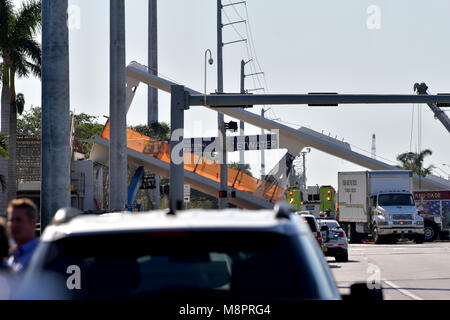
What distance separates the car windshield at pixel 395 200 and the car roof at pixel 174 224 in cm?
4167

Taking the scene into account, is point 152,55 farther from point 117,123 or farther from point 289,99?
point 289,99

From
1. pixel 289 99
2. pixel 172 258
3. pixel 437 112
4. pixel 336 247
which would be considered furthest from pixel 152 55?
pixel 172 258

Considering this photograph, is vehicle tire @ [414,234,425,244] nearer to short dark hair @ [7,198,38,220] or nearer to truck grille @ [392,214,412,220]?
truck grille @ [392,214,412,220]

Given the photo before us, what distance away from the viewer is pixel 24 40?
42.6 m

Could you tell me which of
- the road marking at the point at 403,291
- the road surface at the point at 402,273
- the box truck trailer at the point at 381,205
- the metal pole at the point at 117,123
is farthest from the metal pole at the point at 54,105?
the box truck trailer at the point at 381,205

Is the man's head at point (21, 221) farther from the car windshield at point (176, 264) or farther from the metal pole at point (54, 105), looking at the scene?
the metal pole at point (54, 105)

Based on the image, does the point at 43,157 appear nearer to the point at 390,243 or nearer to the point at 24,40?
the point at 24,40

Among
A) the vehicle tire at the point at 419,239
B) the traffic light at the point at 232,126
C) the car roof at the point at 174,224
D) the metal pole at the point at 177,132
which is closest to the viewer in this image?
Result: the car roof at the point at 174,224

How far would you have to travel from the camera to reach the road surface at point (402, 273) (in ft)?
60.0

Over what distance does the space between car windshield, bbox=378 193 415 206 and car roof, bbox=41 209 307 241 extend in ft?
137

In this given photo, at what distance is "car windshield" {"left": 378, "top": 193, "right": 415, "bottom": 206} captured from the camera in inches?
1790

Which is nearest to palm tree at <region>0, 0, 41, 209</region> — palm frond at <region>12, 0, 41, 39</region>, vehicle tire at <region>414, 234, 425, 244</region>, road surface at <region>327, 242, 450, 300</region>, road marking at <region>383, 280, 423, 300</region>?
palm frond at <region>12, 0, 41, 39</region>

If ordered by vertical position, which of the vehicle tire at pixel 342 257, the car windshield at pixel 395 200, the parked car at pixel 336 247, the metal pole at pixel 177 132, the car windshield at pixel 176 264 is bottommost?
the vehicle tire at pixel 342 257
